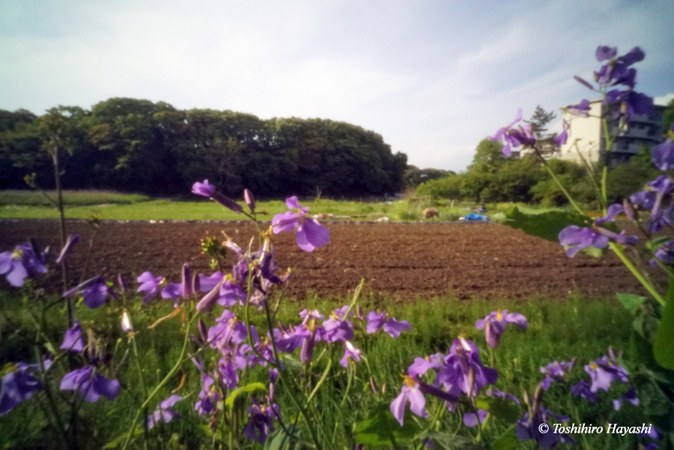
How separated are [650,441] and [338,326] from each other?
130cm

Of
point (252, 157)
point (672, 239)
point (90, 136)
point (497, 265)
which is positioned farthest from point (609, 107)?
point (252, 157)

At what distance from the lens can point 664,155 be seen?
39.1 inches

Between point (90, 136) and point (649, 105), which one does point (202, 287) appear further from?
point (90, 136)

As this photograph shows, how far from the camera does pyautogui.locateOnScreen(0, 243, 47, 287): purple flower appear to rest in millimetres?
771

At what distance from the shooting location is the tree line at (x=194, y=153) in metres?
13.6

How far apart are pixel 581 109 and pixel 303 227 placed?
102 centimetres

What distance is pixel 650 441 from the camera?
123 centimetres

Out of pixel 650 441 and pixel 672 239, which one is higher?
pixel 672 239

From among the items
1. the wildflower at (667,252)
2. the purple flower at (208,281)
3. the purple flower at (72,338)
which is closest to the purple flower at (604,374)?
the wildflower at (667,252)

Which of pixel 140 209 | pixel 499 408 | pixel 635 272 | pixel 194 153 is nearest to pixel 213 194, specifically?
pixel 499 408

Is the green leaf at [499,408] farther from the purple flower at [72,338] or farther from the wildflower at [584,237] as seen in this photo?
the purple flower at [72,338]

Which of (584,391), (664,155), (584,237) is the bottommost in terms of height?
(584,391)

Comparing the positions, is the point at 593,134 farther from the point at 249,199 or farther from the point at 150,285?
the point at 150,285

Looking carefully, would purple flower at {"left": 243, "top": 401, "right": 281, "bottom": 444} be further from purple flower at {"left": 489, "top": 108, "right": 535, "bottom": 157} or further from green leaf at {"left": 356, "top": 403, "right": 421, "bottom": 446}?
purple flower at {"left": 489, "top": 108, "right": 535, "bottom": 157}
